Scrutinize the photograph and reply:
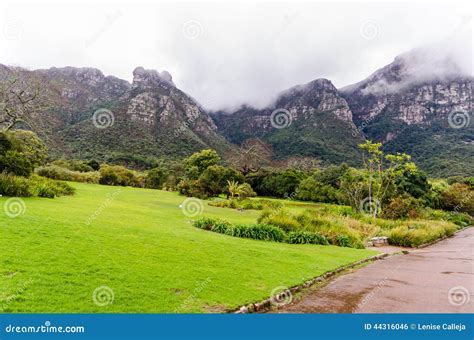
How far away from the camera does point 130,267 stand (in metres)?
9.17

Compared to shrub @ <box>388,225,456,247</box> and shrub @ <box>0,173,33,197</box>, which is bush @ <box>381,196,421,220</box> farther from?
shrub @ <box>0,173,33,197</box>

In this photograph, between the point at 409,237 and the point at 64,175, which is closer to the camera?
the point at 409,237

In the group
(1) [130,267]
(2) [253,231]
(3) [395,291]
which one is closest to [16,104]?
(2) [253,231]

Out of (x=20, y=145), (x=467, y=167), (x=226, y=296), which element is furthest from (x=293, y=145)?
(x=226, y=296)

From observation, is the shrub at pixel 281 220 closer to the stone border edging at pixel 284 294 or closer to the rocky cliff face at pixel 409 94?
the stone border edging at pixel 284 294

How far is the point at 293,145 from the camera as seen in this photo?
335 ft

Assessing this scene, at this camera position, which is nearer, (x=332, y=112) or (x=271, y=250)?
(x=271, y=250)

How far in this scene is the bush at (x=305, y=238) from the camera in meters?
18.2

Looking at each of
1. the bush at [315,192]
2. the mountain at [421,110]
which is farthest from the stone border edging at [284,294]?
the mountain at [421,110]

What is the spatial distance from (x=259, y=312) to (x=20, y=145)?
23297mm

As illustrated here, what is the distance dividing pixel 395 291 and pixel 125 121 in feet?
264

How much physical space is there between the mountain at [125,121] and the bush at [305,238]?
5753 cm

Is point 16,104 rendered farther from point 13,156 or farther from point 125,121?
point 125,121

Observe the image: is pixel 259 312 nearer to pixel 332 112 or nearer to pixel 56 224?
pixel 56 224
